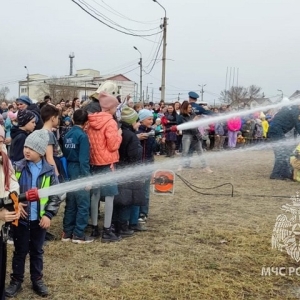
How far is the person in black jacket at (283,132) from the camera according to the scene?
1020 centimetres

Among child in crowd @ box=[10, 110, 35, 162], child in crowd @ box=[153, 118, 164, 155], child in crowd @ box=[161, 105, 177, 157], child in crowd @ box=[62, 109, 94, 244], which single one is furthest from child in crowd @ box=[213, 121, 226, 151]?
child in crowd @ box=[10, 110, 35, 162]

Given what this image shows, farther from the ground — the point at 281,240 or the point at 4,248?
the point at 4,248

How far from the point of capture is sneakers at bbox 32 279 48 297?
13.0ft

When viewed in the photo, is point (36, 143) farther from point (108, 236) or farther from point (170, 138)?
point (170, 138)

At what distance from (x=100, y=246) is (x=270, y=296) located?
2.14m

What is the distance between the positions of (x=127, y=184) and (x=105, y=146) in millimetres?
622

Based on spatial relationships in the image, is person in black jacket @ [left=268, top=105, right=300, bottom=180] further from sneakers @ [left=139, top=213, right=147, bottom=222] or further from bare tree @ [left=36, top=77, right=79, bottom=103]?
bare tree @ [left=36, top=77, right=79, bottom=103]

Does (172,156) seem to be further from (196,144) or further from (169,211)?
(169,211)

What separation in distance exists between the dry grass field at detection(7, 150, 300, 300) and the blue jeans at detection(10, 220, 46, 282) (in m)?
0.19

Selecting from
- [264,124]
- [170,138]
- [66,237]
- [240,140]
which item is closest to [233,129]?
[240,140]

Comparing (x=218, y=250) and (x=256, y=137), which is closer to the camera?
(x=218, y=250)

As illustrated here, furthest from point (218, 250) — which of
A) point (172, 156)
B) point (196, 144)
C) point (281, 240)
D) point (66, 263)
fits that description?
point (172, 156)

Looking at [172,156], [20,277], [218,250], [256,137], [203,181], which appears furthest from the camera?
[256,137]

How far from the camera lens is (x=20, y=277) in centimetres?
402
